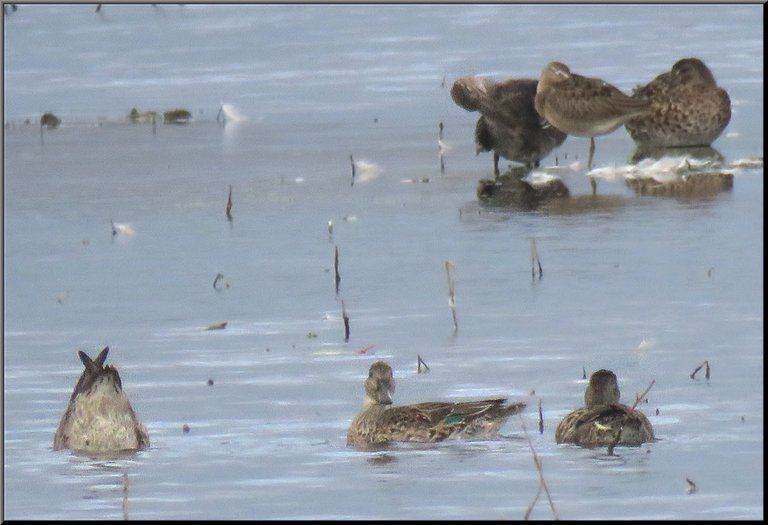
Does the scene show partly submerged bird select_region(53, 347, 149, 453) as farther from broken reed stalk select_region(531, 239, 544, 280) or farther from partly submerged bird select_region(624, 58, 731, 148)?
partly submerged bird select_region(624, 58, 731, 148)

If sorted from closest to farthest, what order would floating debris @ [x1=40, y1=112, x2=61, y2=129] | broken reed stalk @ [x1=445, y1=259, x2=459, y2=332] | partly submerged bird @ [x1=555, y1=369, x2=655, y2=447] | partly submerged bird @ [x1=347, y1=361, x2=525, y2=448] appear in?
partly submerged bird @ [x1=555, y1=369, x2=655, y2=447] → partly submerged bird @ [x1=347, y1=361, x2=525, y2=448] → broken reed stalk @ [x1=445, y1=259, x2=459, y2=332] → floating debris @ [x1=40, y1=112, x2=61, y2=129]

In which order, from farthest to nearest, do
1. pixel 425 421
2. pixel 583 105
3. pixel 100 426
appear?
pixel 583 105 < pixel 425 421 < pixel 100 426

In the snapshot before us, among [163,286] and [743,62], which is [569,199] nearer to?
[163,286]

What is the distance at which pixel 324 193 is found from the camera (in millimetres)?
13555

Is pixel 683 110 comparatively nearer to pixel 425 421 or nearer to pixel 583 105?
pixel 583 105

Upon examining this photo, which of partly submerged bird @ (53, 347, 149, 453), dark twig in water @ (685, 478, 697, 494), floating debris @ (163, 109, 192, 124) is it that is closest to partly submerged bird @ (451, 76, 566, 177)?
floating debris @ (163, 109, 192, 124)

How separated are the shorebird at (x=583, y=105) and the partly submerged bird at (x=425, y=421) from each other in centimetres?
705

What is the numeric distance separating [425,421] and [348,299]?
227cm

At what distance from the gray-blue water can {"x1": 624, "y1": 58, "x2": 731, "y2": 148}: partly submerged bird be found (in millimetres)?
410

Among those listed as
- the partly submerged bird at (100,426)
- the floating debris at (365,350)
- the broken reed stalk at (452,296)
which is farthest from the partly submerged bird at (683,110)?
the partly submerged bird at (100,426)

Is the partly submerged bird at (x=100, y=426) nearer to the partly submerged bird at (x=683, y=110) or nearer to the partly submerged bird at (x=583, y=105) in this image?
the partly submerged bird at (x=583, y=105)

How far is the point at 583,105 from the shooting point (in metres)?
14.8

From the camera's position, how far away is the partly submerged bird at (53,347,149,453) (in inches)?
301

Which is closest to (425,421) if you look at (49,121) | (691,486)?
(691,486)
